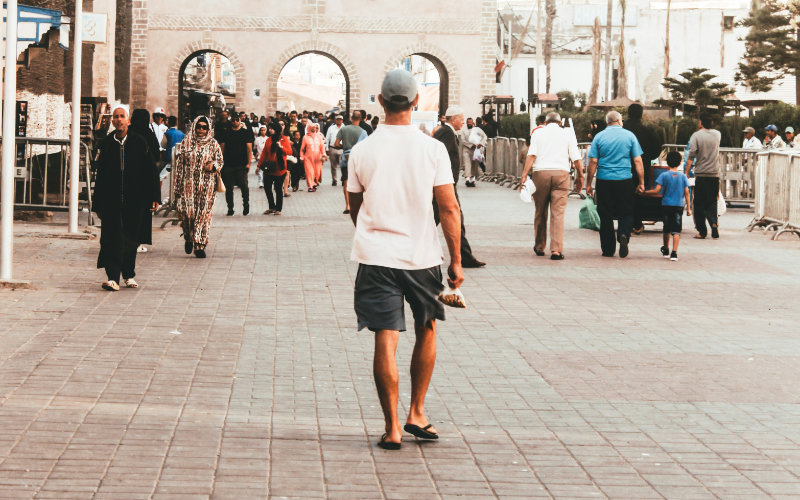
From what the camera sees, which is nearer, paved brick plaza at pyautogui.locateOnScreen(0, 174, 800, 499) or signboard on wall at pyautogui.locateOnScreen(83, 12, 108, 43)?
paved brick plaza at pyautogui.locateOnScreen(0, 174, 800, 499)

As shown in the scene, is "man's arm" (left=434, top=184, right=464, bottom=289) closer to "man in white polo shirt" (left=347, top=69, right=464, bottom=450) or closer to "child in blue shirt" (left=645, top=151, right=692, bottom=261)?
"man in white polo shirt" (left=347, top=69, right=464, bottom=450)

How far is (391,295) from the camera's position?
586 cm

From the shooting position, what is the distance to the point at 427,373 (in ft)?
19.8

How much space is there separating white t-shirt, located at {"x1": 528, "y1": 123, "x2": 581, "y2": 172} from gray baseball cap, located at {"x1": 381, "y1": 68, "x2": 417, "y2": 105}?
8687 mm

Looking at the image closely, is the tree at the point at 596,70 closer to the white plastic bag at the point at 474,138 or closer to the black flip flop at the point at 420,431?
the white plastic bag at the point at 474,138

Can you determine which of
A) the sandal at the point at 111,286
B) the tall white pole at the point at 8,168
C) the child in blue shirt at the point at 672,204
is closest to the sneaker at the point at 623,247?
the child in blue shirt at the point at 672,204

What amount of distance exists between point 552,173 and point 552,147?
0.99ft

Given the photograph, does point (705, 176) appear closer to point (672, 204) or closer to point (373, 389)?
point (672, 204)

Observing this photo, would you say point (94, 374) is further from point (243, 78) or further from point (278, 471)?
point (243, 78)

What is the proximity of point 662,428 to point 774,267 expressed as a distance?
8.38 meters

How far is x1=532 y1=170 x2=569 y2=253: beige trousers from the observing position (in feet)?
47.6

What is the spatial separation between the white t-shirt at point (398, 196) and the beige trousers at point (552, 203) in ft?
28.4

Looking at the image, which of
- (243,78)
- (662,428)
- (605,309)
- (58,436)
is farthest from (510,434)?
(243,78)

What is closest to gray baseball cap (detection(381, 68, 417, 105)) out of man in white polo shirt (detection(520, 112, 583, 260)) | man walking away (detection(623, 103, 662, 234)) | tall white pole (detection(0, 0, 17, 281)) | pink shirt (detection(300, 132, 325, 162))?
tall white pole (detection(0, 0, 17, 281))
